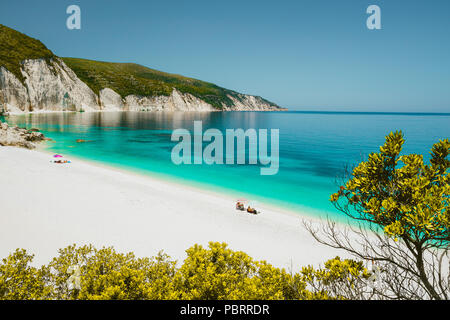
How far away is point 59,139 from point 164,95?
123442 mm

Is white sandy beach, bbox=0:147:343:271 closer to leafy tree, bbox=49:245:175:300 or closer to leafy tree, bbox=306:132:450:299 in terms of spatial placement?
leafy tree, bbox=49:245:175:300

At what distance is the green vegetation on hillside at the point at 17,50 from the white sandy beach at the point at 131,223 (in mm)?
93982

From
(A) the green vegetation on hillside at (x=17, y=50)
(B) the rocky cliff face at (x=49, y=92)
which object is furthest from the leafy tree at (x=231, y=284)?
(A) the green vegetation on hillside at (x=17, y=50)

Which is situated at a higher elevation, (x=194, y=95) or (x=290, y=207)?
(x=194, y=95)

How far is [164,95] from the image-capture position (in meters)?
158

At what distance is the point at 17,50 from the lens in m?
88.6

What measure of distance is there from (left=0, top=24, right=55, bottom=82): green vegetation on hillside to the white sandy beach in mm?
93982

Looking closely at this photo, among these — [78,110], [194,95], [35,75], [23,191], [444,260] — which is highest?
[194,95]

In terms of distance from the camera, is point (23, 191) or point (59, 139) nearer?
point (23, 191)

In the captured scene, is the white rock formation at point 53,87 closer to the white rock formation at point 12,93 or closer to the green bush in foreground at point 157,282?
the white rock formation at point 12,93

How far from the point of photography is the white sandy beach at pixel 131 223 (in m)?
9.30

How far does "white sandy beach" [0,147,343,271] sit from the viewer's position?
930 centimetres

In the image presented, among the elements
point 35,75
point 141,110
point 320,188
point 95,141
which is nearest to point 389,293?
point 320,188

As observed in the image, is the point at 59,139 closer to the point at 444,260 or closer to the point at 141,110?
the point at 444,260
